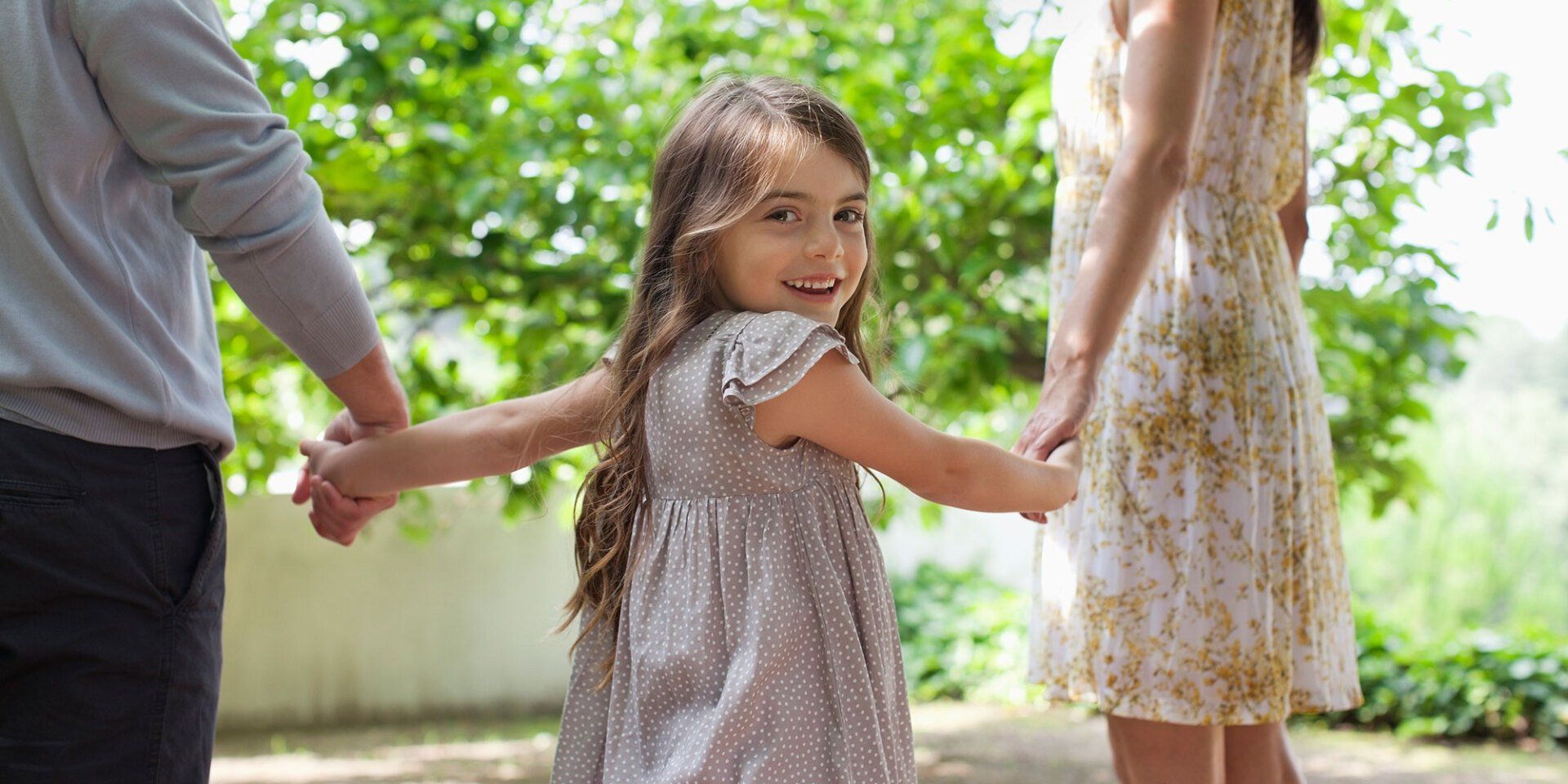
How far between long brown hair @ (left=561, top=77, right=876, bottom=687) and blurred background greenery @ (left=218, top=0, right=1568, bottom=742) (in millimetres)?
1491

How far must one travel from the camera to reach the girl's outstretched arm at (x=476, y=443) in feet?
5.66

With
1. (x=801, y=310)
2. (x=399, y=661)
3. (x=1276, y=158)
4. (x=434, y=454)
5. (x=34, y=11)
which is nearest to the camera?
(x=34, y=11)

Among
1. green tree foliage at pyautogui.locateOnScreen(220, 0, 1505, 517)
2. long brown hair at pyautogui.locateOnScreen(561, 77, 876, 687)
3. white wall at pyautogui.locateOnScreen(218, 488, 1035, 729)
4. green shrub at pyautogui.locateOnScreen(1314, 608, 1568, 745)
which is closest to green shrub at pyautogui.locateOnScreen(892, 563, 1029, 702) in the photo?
white wall at pyautogui.locateOnScreen(218, 488, 1035, 729)

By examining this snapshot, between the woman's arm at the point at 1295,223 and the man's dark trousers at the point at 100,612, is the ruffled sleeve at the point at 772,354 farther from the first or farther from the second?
the woman's arm at the point at 1295,223

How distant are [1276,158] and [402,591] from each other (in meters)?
6.13

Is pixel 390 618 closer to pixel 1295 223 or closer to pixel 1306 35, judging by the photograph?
pixel 1295 223

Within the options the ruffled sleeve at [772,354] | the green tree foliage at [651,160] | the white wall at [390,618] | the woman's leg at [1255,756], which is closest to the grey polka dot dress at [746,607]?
the ruffled sleeve at [772,354]

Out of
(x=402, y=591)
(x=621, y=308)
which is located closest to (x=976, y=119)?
(x=621, y=308)

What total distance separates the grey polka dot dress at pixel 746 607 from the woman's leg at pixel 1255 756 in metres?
0.75

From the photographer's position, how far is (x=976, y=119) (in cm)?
387

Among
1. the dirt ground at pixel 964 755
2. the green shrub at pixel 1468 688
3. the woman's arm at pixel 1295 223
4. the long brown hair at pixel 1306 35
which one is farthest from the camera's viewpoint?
the green shrub at pixel 1468 688

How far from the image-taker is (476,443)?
5.88ft

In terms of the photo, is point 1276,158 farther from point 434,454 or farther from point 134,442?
point 134,442

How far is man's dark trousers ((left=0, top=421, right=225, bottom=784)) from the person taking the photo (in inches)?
55.2
